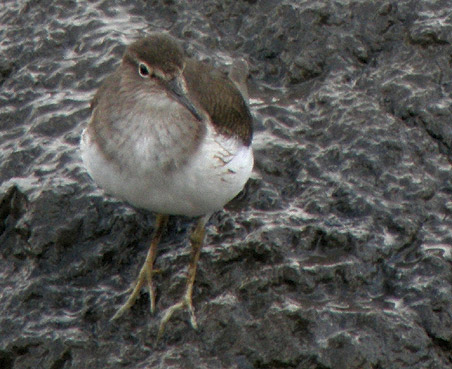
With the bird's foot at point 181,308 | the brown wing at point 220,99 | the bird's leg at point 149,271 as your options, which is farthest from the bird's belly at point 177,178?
the bird's foot at point 181,308

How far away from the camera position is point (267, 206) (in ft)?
20.9

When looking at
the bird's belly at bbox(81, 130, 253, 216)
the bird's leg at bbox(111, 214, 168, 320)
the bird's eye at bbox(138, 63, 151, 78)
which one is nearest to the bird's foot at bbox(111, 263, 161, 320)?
the bird's leg at bbox(111, 214, 168, 320)

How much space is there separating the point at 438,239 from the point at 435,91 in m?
1.46

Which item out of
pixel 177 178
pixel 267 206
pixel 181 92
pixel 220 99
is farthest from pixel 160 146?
pixel 267 206

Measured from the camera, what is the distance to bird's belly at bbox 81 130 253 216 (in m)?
5.43

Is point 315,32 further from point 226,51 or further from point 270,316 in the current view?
point 270,316

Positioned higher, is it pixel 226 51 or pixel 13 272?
pixel 226 51

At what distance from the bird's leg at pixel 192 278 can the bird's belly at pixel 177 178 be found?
0.30 meters

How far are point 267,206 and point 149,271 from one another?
1.00 m

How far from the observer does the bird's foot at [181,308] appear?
5.60m

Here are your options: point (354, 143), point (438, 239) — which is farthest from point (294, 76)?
point (438, 239)

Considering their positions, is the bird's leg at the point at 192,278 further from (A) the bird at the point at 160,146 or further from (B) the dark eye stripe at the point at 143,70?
(B) the dark eye stripe at the point at 143,70

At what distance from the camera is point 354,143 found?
6680 mm

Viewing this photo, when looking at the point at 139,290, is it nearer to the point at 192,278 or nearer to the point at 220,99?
the point at 192,278
